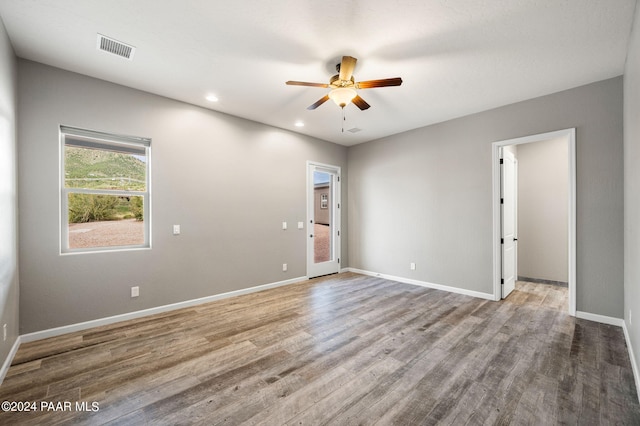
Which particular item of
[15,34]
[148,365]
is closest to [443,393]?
[148,365]

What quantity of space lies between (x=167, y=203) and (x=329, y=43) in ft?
9.41

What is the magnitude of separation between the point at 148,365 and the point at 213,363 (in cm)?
56

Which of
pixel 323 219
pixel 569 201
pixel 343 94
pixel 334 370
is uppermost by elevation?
pixel 343 94

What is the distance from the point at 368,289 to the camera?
466 cm

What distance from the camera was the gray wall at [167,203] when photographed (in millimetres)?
2826

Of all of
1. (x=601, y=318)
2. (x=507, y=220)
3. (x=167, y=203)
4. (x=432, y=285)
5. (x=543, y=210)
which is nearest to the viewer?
(x=601, y=318)

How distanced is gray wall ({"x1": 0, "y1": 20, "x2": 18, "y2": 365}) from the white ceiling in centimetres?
34

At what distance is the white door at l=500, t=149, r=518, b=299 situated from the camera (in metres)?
4.09

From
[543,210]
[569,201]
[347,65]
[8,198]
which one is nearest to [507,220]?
[569,201]

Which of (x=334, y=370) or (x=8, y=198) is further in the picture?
(x=8, y=198)

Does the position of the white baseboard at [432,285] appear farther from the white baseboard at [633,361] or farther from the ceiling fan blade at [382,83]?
the ceiling fan blade at [382,83]

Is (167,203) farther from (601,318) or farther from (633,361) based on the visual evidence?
(601,318)

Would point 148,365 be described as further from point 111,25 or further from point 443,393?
point 111,25

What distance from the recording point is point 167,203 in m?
3.68
